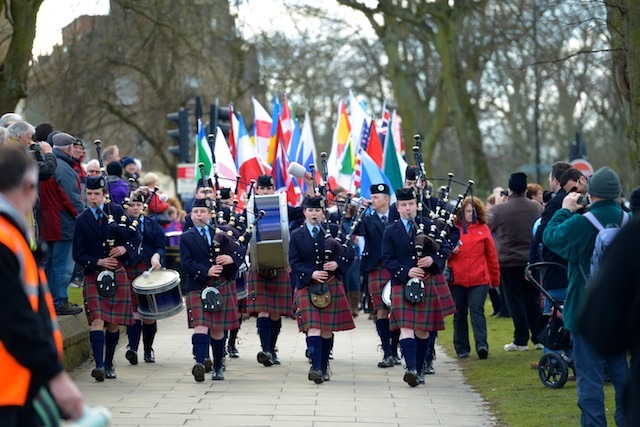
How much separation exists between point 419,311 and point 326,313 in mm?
885

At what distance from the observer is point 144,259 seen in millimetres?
12531

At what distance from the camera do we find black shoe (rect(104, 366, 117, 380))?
11684mm

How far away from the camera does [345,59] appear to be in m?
45.3

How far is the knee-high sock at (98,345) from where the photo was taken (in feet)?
37.5

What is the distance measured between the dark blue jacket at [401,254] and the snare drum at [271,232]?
52.4 inches

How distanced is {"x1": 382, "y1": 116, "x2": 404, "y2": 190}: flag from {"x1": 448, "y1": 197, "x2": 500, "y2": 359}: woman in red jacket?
152 inches

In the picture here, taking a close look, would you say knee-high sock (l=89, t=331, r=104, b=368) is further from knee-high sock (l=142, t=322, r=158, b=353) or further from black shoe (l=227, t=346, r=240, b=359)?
black shoe (l=227, t=346, r=240, b=359)

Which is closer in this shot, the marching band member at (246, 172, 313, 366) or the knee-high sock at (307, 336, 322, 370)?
the knee-high sock at (307, 336, 322, 370)

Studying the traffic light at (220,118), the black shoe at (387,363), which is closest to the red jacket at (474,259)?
the black shoe at (387,363)

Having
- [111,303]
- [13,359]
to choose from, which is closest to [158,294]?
[111,303]

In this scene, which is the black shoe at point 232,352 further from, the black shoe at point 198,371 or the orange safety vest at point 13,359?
the orange safety vest at point 13,359

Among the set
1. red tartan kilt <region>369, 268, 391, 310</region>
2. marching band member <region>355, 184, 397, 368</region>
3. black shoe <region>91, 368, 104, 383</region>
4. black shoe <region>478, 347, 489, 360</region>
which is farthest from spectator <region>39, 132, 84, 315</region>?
black shoe <region>478, 347, 489, 360</region>

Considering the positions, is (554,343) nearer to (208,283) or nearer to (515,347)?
(208,283)

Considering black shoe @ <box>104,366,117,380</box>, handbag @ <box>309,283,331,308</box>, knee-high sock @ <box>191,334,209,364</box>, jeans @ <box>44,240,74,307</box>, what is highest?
jeans @ <box>44,240,74,307</box>
